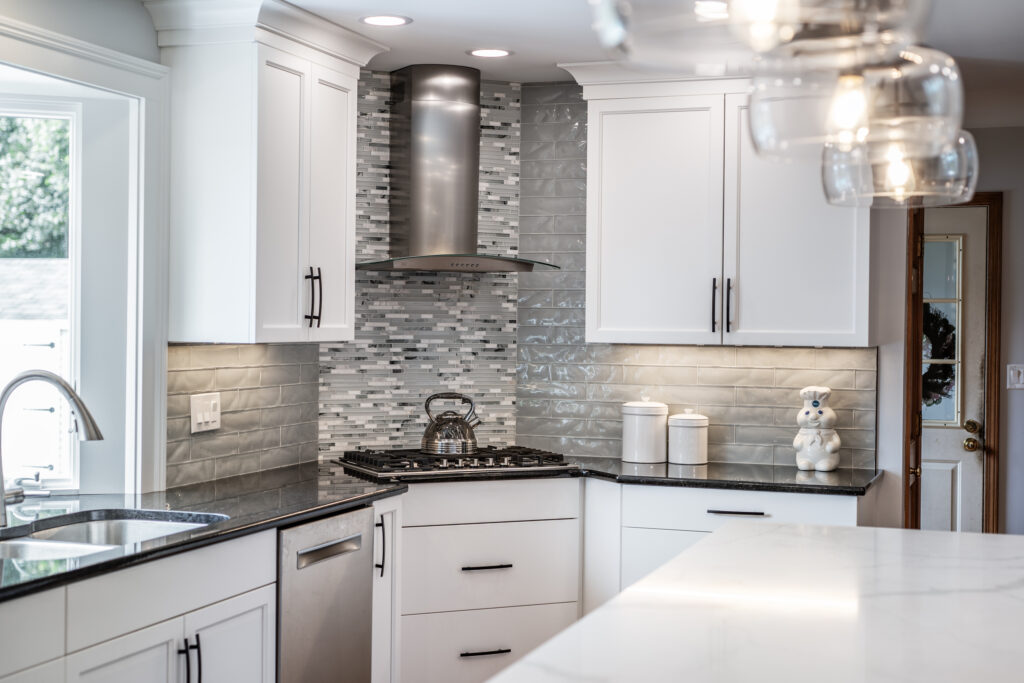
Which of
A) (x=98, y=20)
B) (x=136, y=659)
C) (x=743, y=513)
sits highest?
(x=98, y=20)

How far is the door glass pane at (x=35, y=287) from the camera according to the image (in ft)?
9.81

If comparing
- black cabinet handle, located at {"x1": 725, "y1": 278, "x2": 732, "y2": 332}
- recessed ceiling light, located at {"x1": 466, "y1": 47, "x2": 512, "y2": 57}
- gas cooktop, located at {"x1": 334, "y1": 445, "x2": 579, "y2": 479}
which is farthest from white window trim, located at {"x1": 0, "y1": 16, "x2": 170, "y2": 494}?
black cabinet handle, located at {"x1": 725, "y1": 278, "x2": 732, "y2": 332}

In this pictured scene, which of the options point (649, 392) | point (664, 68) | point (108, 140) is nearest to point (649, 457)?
point (649, 392)

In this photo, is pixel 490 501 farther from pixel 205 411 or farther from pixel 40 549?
pixel 40 549

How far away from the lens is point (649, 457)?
3857 mm

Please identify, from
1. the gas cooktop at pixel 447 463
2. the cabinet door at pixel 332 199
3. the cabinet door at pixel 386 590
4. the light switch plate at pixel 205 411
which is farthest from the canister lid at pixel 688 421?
the light switch plate at pixel 205 411

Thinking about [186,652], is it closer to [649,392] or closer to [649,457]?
[649,457]

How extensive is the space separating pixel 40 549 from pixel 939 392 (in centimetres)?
437

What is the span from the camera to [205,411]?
332 cm

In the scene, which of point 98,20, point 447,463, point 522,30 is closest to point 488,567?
point 447,463

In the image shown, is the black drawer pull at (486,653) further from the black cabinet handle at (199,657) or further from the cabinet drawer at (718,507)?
the black cabinet handle at (199,657)

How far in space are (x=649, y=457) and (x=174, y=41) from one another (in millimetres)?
2189

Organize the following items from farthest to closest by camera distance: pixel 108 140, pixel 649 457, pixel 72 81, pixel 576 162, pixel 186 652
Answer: pixel 576 162
pixel 649 457
pixel 108 140
pixel 72 81
pixel 186 652

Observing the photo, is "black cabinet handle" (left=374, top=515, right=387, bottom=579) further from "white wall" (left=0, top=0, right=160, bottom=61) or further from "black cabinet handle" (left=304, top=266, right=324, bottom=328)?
"white wall" (left=0, top=0, right=160, bottom=61)
